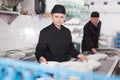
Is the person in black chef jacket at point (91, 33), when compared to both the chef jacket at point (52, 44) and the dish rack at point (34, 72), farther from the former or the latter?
the dish rack at point (34, 72)

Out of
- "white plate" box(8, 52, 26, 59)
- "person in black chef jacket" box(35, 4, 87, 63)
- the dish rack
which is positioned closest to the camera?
the dish rack

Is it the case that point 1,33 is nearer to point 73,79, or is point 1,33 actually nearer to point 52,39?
point 52,39

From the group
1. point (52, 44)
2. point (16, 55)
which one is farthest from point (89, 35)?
point (52, 44)

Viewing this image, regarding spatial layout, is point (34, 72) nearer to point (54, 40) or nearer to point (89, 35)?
point (54, 40)

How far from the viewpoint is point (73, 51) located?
7.41 feet

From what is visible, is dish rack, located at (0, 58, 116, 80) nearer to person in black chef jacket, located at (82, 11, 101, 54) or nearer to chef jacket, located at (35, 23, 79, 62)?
chef jacket, located at (35, 23, 79, 62)

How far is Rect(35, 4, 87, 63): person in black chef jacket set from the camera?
6.49 feet

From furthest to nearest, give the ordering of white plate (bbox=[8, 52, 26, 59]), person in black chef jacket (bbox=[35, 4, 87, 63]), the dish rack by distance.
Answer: white plate (bbox=[8, 52, 26, 59])
person in black chef jacket (bbox=[35, 4, 87, 63])
the dish rack

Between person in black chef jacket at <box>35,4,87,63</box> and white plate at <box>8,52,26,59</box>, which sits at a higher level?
person in black chef jacket at <box>35,4,87,63</box>

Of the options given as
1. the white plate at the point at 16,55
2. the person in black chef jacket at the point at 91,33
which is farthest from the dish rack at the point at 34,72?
the person in black chef jacket at the point at 91,33

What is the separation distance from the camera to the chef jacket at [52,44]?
204cm

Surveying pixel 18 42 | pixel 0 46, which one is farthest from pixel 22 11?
pixel 0 46

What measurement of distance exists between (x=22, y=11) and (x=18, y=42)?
1.65 ft

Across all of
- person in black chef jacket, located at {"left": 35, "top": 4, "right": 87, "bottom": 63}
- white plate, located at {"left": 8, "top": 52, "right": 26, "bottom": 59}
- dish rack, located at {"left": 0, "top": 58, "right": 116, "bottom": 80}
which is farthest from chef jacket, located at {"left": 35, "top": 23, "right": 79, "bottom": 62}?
dish rack, located at {"left": 0, "top": 58, "right": 116, "bottom": 80}
